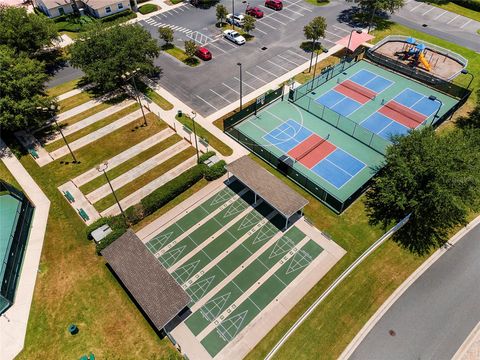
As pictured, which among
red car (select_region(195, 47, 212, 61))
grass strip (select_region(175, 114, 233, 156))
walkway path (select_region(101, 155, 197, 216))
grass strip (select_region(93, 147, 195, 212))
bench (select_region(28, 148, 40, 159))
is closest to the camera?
walkway path (select_region(101, 155, 197, 216))

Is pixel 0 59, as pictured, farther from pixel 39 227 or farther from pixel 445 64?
pixel 445 64

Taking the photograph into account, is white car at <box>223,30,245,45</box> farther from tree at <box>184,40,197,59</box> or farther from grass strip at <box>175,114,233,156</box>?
grass strip at <box>175,114,233,156</box>

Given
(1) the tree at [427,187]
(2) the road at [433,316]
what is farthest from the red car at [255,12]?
(2) the road at [433,316]

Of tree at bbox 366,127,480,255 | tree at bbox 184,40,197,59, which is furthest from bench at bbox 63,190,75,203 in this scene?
tree at bbox 366,127,480,255

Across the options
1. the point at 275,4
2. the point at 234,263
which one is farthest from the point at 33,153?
the point at 275,4

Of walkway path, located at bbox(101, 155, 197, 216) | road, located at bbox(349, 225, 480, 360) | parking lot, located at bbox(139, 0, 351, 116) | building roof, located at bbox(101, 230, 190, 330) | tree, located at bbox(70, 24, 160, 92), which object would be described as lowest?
road, located at bbox(349, 225, 480, 360)

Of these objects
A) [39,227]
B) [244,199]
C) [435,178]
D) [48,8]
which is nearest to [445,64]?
[435,178]
